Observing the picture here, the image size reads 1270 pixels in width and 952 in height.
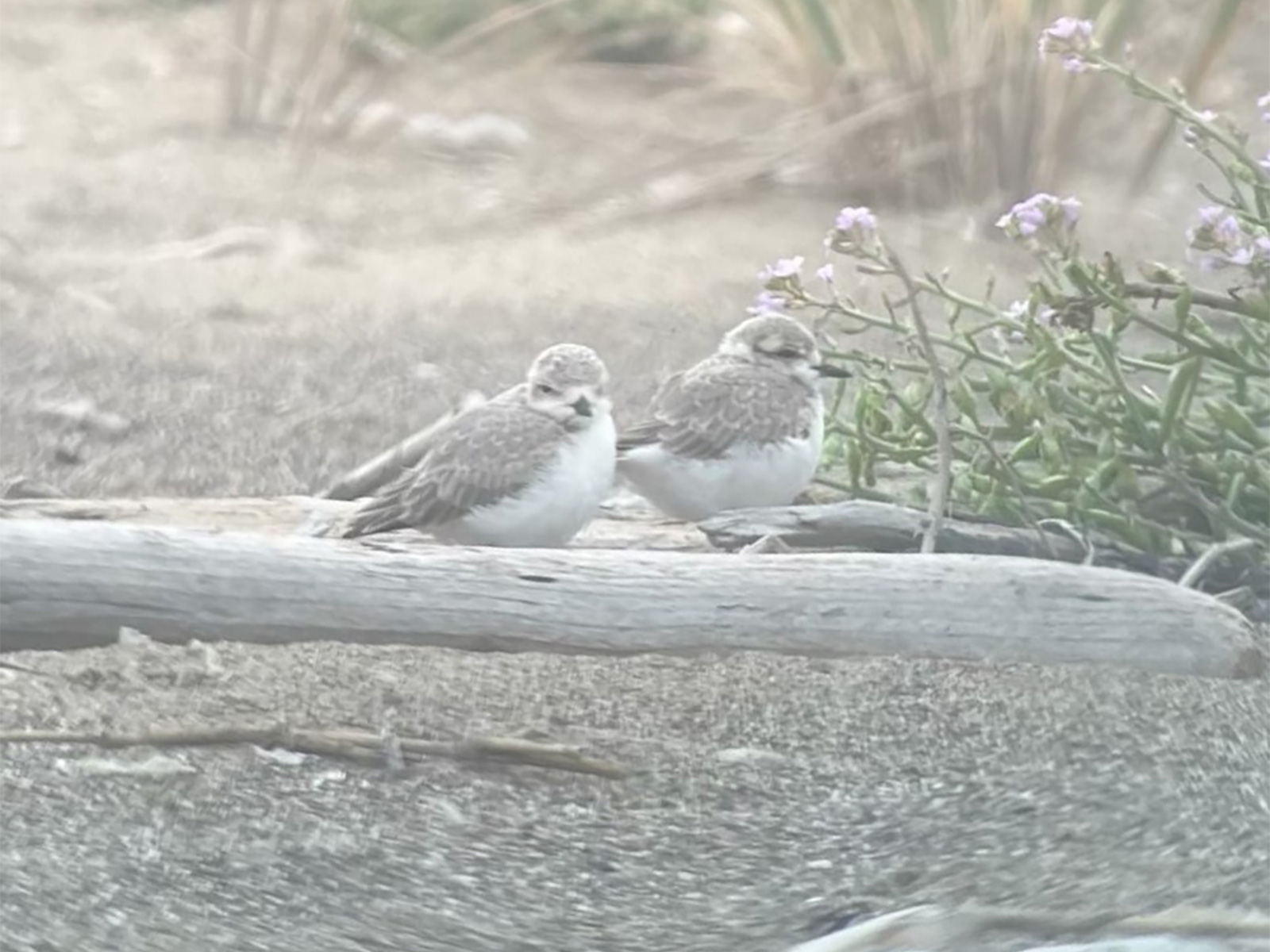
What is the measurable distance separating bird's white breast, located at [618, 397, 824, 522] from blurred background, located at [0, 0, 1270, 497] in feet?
2.29

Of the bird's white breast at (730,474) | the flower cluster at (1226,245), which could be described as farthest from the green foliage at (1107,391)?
the bird's white breast at (730,474)

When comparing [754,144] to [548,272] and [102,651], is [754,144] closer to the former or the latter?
[548,272]

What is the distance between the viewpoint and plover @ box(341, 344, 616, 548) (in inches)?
83.5

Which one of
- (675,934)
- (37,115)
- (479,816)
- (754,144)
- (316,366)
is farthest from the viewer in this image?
(37,115)

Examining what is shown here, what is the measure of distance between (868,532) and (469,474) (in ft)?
1.26

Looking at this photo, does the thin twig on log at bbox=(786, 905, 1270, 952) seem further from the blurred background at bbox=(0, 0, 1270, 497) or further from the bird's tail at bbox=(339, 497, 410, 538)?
the blurred background at bbox=(0, 0, 1270, 497)

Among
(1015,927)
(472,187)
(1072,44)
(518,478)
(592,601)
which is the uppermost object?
(472,187)

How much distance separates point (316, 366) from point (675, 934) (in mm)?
2010

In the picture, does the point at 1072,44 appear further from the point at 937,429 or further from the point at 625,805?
the point at 625,805

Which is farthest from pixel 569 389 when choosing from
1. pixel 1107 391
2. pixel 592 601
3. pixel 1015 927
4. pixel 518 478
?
pixel 1015 927

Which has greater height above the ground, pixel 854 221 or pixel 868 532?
pixel 854 221

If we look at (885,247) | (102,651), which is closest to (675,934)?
(102,651)

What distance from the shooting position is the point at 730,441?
2.27 m

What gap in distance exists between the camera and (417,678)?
1915 millimetres
